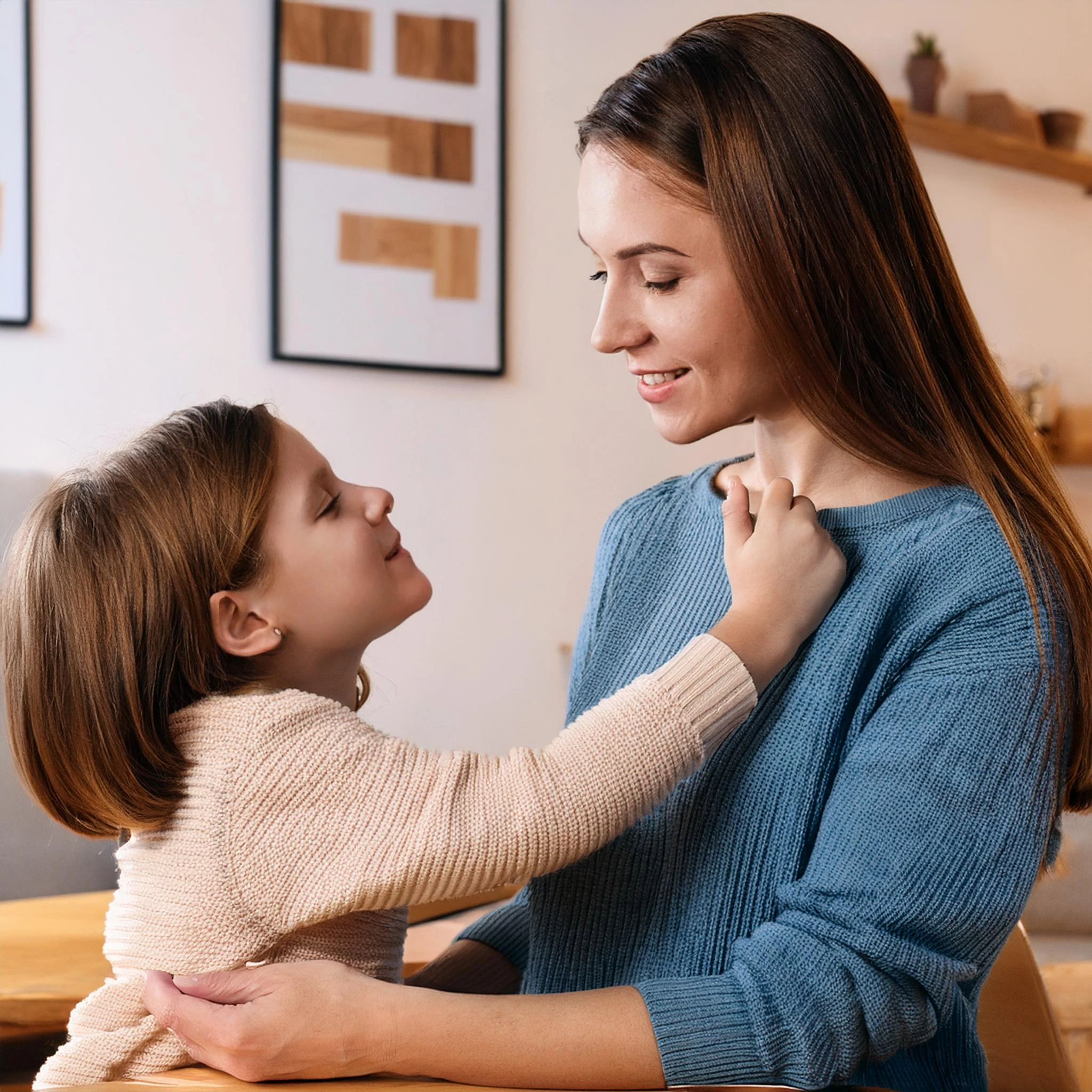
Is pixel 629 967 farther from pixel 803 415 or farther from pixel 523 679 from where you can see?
pixel 523 679

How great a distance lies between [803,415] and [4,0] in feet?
7.19

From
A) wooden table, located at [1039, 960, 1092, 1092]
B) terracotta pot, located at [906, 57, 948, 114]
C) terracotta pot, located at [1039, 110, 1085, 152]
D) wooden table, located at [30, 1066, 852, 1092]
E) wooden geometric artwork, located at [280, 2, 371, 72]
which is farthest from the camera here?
terracotta pot, located at [1039, 110, 1085, 152]

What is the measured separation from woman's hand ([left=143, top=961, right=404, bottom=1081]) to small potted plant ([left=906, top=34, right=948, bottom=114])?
9.57ft

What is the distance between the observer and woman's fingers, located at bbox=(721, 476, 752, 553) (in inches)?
38.9

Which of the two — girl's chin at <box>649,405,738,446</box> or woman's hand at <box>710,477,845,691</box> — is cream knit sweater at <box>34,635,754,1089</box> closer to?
woman's hand at <box>710,477,845,691</box>

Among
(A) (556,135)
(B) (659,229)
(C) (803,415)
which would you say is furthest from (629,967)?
(A) (556,135)

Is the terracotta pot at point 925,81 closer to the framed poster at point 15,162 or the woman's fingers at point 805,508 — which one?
the framed poster at point 15,162

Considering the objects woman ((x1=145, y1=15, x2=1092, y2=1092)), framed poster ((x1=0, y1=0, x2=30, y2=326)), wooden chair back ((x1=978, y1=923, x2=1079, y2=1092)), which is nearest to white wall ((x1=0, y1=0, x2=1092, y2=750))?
framed poster ((x1=0, y1=0, x2=30, y2=326))

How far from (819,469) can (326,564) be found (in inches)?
17.0

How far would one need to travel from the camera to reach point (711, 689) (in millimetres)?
872

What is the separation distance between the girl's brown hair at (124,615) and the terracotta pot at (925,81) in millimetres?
2659

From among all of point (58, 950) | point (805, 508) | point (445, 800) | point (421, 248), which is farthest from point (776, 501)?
point (421, 248)

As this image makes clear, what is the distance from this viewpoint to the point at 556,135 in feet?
9.62

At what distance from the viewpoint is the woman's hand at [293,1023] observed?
0.80m
